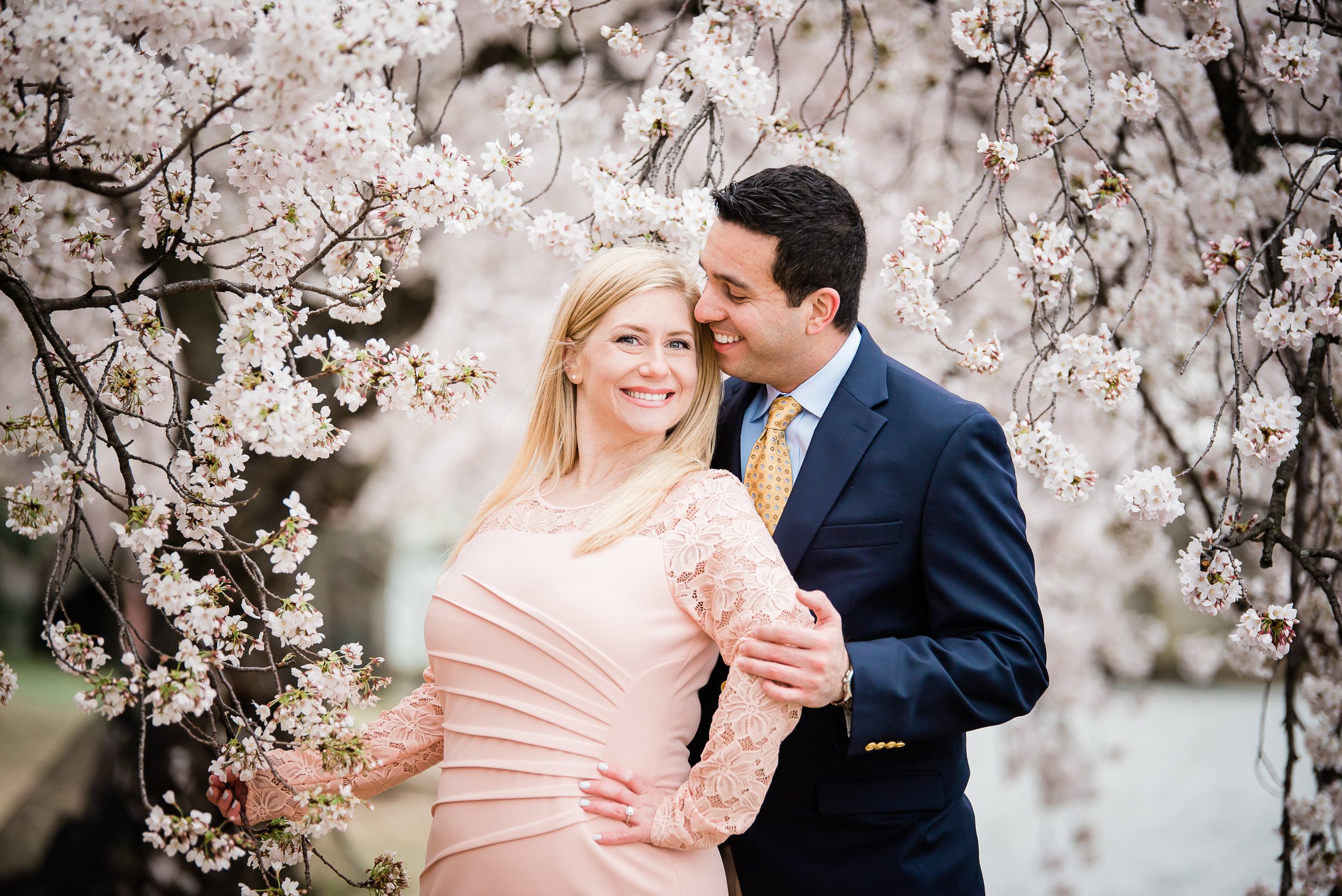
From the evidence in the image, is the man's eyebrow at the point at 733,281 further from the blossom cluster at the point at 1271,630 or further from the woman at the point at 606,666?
the blossom cluster at the point at 1271,630

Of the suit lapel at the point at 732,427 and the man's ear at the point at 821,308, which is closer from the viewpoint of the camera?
the man's ear at the point at 821,308

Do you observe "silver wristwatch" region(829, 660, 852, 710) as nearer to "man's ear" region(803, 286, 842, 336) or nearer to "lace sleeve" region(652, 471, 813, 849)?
"lace sleeve" region(652, 471, 813, 849)

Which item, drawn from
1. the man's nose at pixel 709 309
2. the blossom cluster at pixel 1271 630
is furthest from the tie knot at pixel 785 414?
the blossom cluster at pixel 1271 630

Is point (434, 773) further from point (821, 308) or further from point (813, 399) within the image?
point (821, 308)

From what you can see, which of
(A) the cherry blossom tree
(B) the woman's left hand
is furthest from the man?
(B) the woman's left hand

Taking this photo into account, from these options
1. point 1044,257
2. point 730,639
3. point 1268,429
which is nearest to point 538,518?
point 730,639

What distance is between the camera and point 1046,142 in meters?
2.27

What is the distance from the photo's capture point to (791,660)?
5.13 ft

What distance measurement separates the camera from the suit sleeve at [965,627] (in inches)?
67.4

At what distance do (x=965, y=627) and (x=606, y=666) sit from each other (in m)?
0.68

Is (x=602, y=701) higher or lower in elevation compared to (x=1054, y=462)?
lower

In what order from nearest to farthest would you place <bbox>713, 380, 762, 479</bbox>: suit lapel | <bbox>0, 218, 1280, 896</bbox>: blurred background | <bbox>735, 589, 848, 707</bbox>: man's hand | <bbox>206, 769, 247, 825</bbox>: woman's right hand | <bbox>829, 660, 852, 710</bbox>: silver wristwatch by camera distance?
<bbox>735, 589, 848, 707</bbox>: man's hand → <bbox>829, 660, 852, 710</bbox>: silver wristwatch → <bbox>206, 769, 247, 825</bbox>: woman's right hand → <bbox>713, 380, 762, 479</bbox>: suit lapel → <bbox>0, 218, 1280, 896</bbox>: blurred background

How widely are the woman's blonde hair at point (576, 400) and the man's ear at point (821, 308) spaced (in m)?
0.21

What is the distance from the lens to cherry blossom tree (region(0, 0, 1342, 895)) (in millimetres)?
1565
